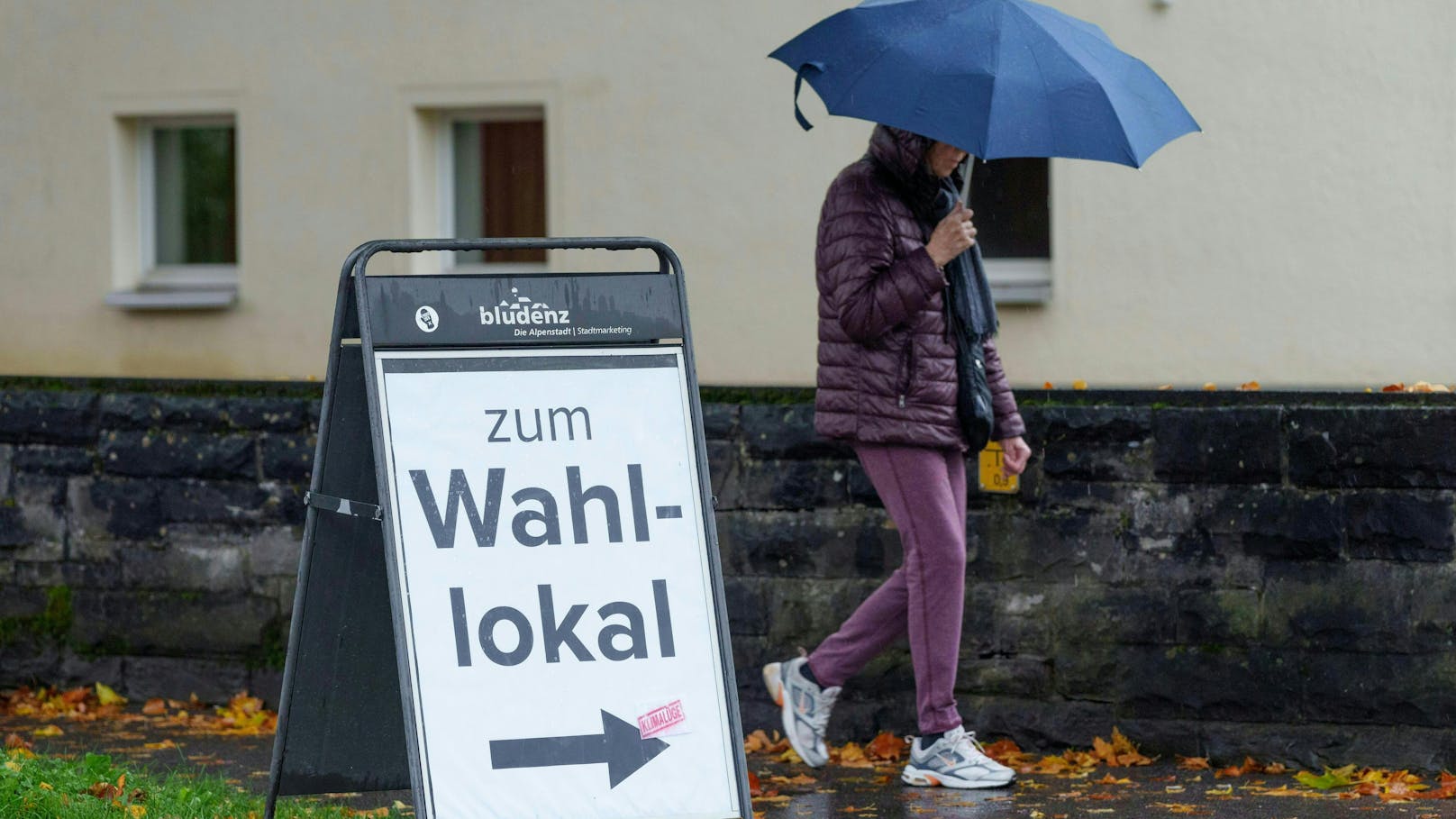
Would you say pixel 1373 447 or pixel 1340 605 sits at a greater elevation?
pixel 1373 447

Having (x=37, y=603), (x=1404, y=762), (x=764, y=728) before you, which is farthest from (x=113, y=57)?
(x=1404, y=762)

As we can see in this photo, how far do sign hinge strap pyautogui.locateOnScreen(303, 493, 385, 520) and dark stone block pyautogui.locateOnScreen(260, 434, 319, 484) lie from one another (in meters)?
2.67

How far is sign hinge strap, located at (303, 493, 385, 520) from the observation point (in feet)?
13.8

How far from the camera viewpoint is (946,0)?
5.28 m

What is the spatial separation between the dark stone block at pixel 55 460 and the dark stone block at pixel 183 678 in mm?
787

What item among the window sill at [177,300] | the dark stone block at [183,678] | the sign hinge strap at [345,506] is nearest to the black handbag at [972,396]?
the sign hinge strap at [345,506]

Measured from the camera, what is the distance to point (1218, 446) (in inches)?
239

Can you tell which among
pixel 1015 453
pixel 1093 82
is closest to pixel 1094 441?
pixel 1015 453

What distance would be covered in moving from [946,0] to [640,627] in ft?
6.97

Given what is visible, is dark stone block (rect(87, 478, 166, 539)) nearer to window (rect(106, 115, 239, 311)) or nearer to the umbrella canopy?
window (rect(106, 115, 239, 311))

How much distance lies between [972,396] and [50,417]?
393 cm

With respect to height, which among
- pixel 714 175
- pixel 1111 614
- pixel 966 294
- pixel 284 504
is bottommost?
pixel 1111 614

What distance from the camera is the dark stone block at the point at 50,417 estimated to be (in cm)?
735

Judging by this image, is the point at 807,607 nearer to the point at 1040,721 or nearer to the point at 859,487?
the point at 859,487
